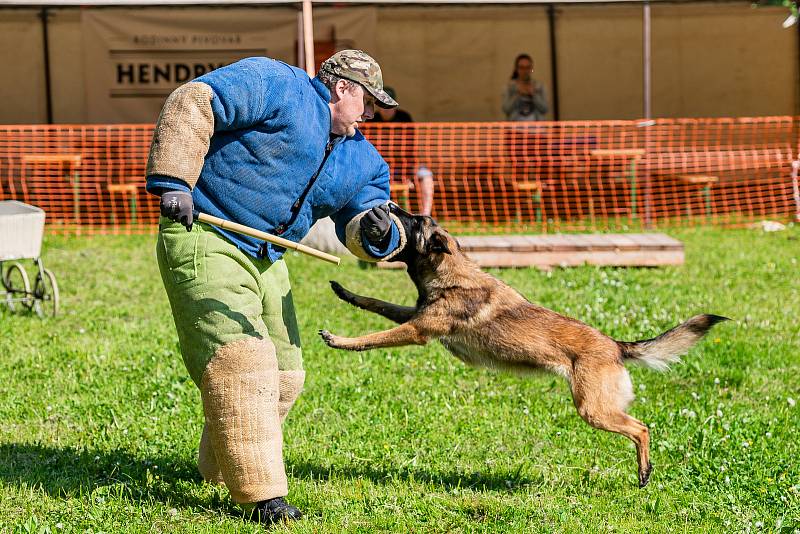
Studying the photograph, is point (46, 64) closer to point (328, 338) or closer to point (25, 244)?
point (25, 244)

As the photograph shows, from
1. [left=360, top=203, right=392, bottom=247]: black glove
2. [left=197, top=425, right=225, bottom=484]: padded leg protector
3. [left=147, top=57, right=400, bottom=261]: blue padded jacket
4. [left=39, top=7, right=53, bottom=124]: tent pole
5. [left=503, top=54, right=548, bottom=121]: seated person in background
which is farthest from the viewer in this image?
[left=39, top=7, right=53, bottom=124]: tent pole

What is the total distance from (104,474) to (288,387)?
1.01m

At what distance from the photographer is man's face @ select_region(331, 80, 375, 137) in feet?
12.4

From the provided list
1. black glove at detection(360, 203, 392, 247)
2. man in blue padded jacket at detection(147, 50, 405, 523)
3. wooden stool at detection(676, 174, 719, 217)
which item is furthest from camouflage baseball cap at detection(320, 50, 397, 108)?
wooden stool at detection(676, 174, 719, 217)

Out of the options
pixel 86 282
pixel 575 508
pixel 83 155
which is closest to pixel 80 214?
pixel 83 155

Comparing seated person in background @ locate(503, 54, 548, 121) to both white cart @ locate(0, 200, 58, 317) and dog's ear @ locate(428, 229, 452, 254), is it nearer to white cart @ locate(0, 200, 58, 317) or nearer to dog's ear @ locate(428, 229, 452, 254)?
white cart @ locate(0, 200, 58, 317)

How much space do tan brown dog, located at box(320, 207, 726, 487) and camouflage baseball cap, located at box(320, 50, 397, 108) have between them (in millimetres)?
820

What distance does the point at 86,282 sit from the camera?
28.9 ft

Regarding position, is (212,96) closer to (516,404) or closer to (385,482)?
(385,482)

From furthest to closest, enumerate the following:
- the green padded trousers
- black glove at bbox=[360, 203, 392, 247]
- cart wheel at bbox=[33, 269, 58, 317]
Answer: cart wheel at bbox=[33, 269, 58, 317], black glove at bbox=[360, 203, 392, 247], the green padded trousers

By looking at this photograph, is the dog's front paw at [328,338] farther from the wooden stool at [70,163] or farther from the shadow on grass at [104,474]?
the wooden stool at [70,163]

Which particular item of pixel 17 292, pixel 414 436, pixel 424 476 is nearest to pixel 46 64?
pixel 17 292

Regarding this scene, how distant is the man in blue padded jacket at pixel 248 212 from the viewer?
3.51m

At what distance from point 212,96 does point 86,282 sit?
5.85 metres
